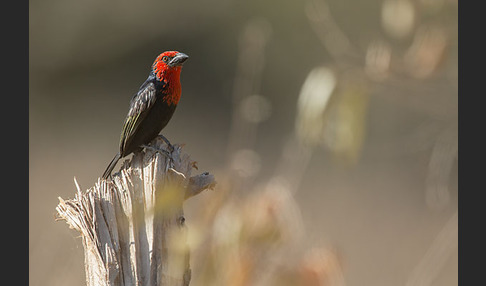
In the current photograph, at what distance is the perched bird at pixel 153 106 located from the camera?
395 centimetres

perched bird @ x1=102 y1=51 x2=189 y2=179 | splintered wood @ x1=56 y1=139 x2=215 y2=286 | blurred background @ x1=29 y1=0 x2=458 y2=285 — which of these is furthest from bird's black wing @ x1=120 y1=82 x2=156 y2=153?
splintered wood @ x1=56 y1=139 x2=215 y2=286

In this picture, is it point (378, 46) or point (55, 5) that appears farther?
point (55, 5)

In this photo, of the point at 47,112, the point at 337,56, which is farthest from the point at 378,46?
the point at 47,112

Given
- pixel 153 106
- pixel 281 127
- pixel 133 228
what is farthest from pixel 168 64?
pixel 281 127

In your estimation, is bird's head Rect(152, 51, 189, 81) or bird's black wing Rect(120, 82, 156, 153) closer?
bird's black wing Rect(120, 82, 156, 153)

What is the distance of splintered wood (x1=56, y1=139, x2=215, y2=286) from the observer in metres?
2.78

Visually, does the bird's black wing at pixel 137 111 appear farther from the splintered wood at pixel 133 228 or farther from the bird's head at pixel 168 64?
the splintered wood at pixel 133 228

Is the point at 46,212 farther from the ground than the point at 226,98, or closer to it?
closer to it

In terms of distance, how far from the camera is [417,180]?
9.95 meters

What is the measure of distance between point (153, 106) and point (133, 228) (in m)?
1.34

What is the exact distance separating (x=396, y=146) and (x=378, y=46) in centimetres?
629

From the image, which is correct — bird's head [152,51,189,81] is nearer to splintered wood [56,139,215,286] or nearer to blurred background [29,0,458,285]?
blurred background [29,0,458,285]

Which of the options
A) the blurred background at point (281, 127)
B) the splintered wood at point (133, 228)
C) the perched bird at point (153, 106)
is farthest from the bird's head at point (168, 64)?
the splintered wood at point (133, 228)

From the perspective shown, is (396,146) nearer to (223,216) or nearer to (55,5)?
(55,5)
